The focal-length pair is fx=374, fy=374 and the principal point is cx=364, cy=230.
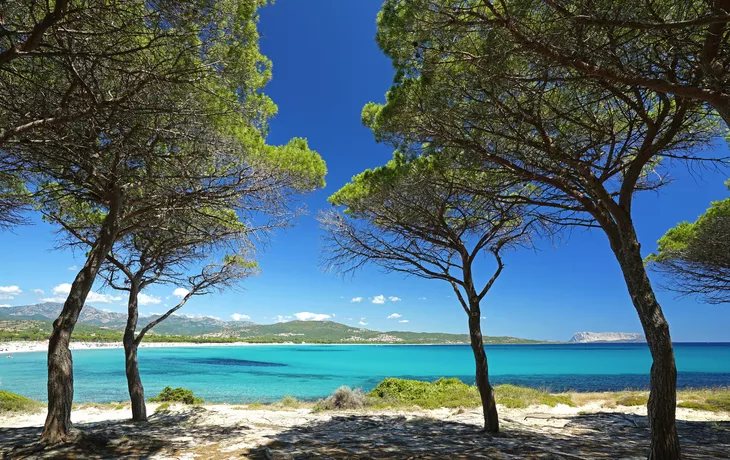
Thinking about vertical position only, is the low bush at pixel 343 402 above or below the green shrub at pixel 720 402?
below

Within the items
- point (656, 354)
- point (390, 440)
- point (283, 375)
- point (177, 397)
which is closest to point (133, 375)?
point (390, 440)

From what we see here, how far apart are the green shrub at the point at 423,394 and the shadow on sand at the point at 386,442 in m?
5.84

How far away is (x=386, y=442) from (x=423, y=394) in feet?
35.5

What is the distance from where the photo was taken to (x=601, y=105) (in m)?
5.48

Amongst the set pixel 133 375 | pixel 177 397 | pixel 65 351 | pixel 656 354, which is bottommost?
Answer: pixel 177 397

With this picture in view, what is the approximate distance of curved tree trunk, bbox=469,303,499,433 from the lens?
6816 mm

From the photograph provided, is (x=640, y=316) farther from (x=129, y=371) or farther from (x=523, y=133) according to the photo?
(x=129, y=371)

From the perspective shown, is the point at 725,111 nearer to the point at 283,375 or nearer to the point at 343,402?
the point at 343,402

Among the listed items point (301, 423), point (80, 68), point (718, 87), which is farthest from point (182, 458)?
point (718, 87)

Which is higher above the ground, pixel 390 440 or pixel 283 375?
pixel 390 440

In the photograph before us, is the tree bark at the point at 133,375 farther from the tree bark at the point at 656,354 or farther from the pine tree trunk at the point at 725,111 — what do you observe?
the pine tree trunk at the point at 725,111

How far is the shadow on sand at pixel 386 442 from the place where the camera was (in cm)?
458

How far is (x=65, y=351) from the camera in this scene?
5.18 meters

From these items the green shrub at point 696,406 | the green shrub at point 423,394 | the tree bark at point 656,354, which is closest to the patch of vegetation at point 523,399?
the green shrub at point 423,394
